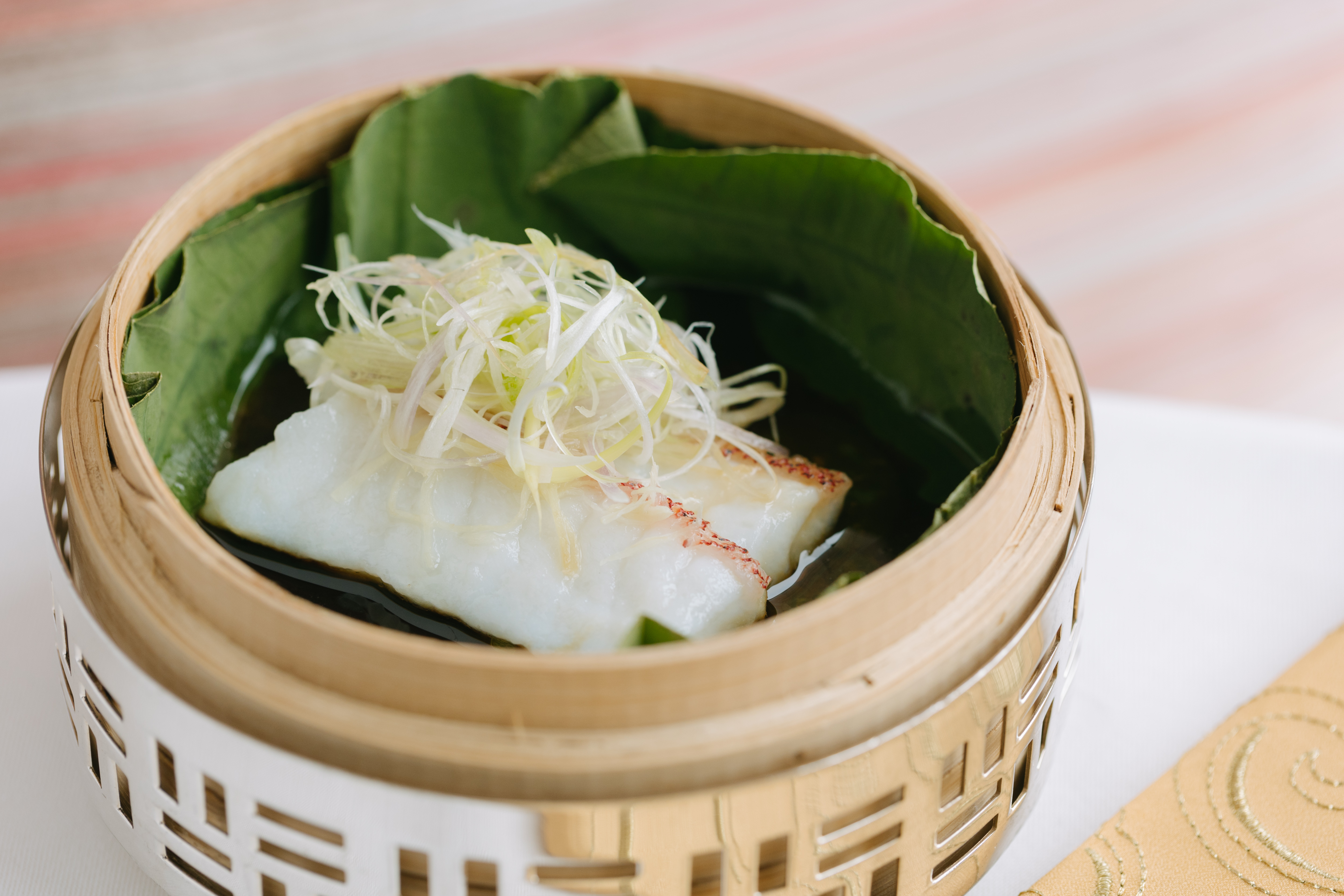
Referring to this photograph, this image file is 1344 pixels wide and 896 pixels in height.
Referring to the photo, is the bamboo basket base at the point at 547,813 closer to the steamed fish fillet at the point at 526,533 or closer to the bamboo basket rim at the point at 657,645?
the bamboo basket rim at the point at 657,645

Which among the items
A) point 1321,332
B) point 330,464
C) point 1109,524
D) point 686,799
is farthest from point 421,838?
point 1321,332

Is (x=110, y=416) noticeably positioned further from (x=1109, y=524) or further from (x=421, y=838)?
(x=1109, y=524)

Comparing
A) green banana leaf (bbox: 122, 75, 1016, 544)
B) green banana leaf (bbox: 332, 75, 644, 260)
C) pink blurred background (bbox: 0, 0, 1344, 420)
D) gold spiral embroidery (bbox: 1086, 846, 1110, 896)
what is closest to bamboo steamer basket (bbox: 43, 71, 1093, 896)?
gold spiral embroidery (bbox: 1086, 846, 1110, 896)

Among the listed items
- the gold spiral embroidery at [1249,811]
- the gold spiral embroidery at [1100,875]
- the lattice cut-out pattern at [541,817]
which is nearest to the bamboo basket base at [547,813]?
the lattice cut-out pattern at [541,817]

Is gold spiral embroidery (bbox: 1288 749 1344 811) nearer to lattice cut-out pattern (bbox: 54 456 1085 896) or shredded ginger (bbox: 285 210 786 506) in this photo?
lattice cut-out pattern (bbox: 54 456 1085 896)

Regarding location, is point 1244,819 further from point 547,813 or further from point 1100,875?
point 547,813

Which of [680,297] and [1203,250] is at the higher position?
[680,297]
